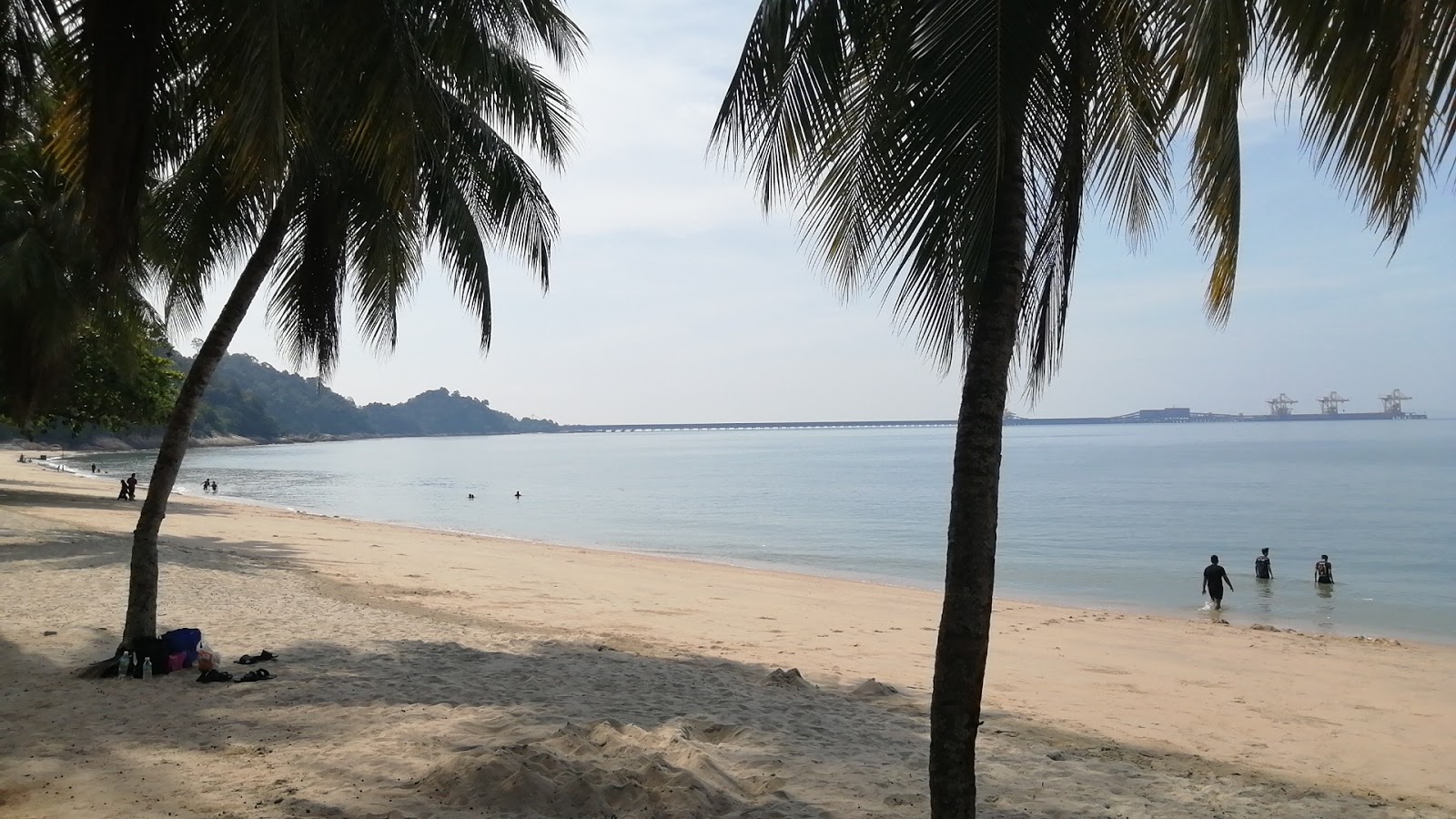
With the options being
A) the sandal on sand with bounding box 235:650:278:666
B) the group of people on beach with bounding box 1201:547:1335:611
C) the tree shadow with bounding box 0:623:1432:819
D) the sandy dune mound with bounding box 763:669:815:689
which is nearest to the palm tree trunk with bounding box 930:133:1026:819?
the tree shadow with bounding box 0:623:1432:819

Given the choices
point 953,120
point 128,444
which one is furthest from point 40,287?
point 128,444

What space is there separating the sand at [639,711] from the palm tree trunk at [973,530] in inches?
50.5

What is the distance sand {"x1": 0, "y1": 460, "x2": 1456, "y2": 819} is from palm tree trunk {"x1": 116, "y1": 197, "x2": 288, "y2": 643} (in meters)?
0.60

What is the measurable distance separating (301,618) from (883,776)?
6680 millimetres

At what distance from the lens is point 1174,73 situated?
11.8 ft

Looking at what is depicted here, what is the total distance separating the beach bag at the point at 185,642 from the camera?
682 centimetres

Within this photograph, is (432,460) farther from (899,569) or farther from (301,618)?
(301,618)

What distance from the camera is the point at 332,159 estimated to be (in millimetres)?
7922

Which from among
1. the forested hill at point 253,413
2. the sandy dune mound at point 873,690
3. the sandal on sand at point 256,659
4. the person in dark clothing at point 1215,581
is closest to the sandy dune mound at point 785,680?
the sandy dune mound at point 873,690

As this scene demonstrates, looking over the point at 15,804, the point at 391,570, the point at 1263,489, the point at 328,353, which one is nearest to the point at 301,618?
the point at 328,353

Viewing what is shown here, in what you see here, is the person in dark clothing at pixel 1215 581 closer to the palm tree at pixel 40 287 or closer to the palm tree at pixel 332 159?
the palm tree at pixel 332 159

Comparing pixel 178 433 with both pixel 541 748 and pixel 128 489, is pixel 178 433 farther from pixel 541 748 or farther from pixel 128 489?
pixel 128 489

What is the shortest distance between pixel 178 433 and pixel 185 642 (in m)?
1.47

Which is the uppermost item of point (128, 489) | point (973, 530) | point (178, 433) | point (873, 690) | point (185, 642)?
point (178, 433)
